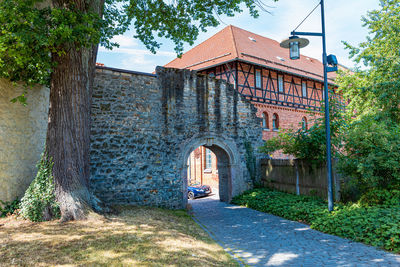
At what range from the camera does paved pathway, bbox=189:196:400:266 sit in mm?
4840

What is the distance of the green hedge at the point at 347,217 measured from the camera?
5.49 meters

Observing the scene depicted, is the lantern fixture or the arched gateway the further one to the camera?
the arched gateway

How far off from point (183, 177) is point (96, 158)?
3234 millimetres

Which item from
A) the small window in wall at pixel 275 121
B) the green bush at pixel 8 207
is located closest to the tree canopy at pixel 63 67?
the green bush at pixel 8 207

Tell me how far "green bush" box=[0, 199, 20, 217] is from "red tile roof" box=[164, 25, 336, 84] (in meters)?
14.0

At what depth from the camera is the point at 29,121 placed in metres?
7.56

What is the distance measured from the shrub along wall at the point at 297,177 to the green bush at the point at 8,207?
30.1 feet

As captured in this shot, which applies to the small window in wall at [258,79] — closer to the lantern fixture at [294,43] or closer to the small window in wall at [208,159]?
the small window in wall at [208,159]

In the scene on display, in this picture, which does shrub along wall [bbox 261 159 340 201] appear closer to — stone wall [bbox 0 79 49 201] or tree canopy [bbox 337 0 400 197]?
tree canopy [bbox 337 0 400 197]

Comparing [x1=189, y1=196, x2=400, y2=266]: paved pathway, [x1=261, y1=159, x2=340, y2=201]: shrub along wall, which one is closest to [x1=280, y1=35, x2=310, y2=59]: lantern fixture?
[x1=261, y1=159, x2=340, y2=201]: shrub along wall

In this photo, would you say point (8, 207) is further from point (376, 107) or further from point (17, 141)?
point (376, 107)

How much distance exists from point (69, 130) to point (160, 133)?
13.3 ft

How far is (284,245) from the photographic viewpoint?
5.81 m

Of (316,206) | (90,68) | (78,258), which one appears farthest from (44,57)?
(316,206)
